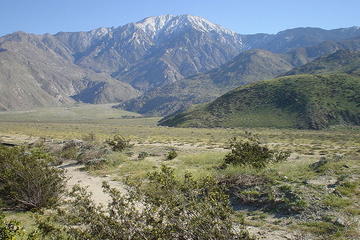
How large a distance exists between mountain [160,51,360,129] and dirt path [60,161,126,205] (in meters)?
82.2

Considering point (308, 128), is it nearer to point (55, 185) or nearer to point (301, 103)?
point (301, 103)

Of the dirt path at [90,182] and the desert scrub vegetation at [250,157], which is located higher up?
the desert scrub vegetation at [250,157]

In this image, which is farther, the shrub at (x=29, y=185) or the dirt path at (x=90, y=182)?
the dirt path at (x=90, y=182)

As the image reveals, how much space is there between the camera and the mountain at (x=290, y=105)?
9506cm

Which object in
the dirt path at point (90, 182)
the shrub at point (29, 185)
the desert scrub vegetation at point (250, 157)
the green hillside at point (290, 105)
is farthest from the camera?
the green hillside at point (290, 105)

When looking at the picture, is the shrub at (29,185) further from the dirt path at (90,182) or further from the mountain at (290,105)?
the mountain at (290,105)

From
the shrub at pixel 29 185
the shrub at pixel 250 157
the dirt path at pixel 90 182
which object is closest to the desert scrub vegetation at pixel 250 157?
the shrub at pixel 250 157

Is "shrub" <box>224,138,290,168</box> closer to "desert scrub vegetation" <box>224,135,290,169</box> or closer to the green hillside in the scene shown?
"desert scrub vegetation" <box>224,135,290,169</box>

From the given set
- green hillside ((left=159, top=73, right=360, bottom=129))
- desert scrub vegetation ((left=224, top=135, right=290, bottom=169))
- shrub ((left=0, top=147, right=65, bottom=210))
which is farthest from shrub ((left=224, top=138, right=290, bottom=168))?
green hillside ((left=159, top=73, right=360, bottom=129))

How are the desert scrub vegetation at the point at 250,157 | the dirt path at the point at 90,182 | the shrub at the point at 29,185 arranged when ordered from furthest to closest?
the desert scrub vegetation at the point at 250,157 < the dirt path at the point at 90,182 < the shrub at the point at 29,185

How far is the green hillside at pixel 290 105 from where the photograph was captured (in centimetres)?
9506

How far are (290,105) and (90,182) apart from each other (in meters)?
98.3

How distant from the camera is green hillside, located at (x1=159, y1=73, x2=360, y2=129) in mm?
95062

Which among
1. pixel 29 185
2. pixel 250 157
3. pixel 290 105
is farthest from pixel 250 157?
pixel 290 105
